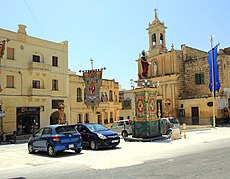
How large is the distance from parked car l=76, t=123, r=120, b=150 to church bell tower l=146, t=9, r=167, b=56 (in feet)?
103

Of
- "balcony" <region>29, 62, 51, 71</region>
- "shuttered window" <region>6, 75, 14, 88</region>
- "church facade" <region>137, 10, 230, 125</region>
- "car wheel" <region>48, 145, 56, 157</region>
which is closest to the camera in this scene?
"car wheel" <region>48, 145, 56, 157</region>

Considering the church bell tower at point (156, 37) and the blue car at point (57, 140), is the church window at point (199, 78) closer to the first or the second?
the church bell tower at point (156, 37)

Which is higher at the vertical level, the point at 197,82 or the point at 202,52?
the point at 202,52

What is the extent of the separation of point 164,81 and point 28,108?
2214 centimetres

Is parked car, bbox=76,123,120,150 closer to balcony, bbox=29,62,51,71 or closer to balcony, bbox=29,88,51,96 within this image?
balcony, bbox=29,88,51,96

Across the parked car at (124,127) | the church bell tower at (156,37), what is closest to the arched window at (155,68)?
the church bell tower at (156,37)

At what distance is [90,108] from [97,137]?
21.5 meters

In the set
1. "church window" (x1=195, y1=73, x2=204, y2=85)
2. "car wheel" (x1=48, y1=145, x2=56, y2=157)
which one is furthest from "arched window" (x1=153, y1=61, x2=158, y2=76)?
"car wheel" (x1=48, y1=145, x2=56, y2=157)

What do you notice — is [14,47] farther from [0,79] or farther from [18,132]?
[18,132]

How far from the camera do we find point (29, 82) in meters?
29.9

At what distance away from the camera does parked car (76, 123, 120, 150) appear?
14.5 m

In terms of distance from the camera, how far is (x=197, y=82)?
4141 centimetres

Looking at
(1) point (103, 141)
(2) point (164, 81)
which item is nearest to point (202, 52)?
(2) point (164, 81)

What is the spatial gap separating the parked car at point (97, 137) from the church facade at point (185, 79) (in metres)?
22.7
